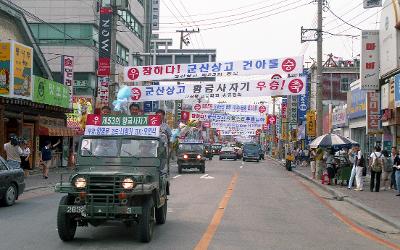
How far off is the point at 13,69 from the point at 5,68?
1.21 feet

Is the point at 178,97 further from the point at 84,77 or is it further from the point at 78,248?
the point at 78,248

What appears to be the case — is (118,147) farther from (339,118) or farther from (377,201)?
(339,118)

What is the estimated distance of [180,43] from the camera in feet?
184

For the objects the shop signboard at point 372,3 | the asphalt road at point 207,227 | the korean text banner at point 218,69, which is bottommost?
the asphalt road at point 207,227

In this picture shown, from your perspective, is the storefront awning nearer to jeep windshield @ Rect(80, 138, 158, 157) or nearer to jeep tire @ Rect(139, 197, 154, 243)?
jeep windshield @ Rect(80, 138, 158, 157)

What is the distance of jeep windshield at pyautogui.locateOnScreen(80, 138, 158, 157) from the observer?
433 inches

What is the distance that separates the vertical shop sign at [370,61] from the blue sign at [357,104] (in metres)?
4.49

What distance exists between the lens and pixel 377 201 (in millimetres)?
18391

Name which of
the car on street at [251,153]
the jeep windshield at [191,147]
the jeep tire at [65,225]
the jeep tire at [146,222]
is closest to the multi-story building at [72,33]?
the jeep windshield at [191,147]

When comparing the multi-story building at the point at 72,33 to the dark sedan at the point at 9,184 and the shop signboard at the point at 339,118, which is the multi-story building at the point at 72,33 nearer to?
the shop signboard at the point at 339,118

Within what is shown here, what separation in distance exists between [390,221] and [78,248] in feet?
26.6

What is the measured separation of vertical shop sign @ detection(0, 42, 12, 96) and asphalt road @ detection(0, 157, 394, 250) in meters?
8.58

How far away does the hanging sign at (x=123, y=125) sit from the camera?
11375 mm

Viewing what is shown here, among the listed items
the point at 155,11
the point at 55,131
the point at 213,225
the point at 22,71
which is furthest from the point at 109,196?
the point at 155,11
